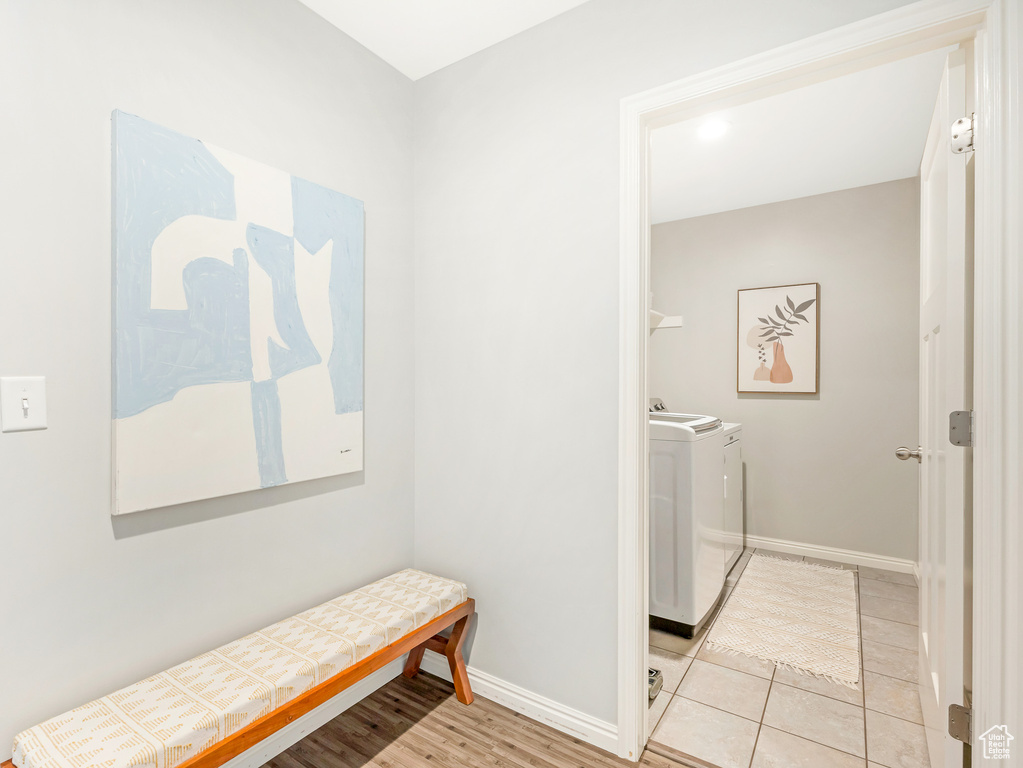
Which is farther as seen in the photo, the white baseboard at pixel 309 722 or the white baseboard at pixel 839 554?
the white baseboard at pixel 839 554

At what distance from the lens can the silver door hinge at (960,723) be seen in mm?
1227

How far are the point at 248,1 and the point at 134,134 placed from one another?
619mm

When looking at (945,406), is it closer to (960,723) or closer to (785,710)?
(960,723)

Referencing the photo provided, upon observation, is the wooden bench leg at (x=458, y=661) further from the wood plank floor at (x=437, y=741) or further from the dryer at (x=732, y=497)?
the dryer at (x=732, y=497)

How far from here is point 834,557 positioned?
3.43 metres

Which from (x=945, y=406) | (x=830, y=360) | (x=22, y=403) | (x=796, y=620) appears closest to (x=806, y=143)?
(x=830, y=360)

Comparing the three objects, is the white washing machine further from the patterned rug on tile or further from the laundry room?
the patterned rug on tile

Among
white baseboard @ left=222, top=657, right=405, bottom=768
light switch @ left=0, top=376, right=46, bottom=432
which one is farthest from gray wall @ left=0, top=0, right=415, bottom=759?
white baseboard @ left=222, top=657, right=405, bottom=768

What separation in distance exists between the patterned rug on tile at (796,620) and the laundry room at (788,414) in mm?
13

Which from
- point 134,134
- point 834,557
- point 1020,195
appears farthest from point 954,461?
point 834,557

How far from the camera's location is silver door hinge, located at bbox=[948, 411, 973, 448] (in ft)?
A: 4.03

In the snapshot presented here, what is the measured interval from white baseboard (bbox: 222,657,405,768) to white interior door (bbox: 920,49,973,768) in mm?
1672

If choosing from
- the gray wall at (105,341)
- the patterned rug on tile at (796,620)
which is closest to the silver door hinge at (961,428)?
the patterned rug on tile at (796,620)

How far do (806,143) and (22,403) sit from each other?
131 inches
